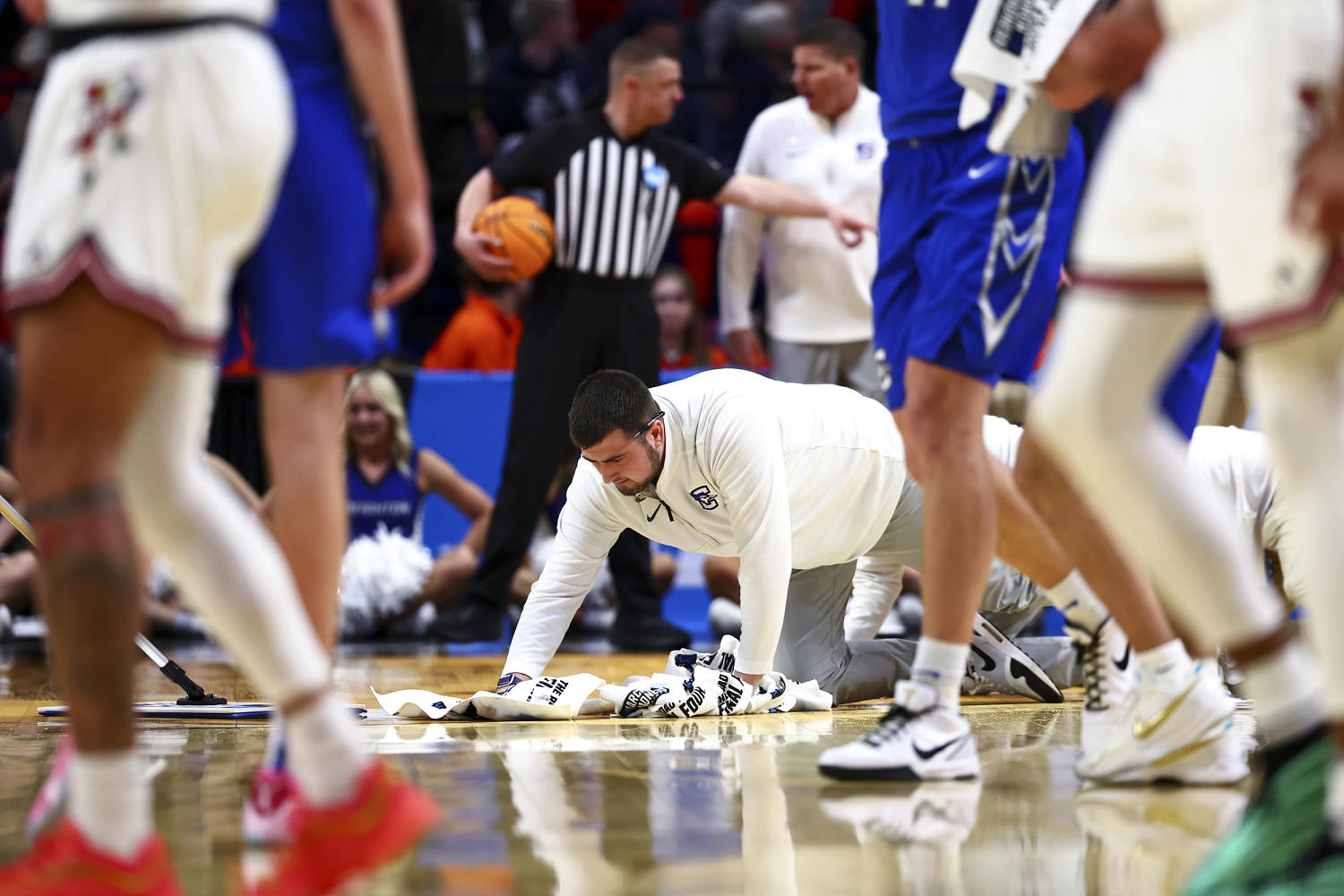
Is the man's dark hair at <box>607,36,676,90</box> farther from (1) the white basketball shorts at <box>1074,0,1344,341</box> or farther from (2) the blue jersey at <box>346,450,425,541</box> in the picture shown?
(1) the white basketball shorts at <box>1074,0,1344,341</box>

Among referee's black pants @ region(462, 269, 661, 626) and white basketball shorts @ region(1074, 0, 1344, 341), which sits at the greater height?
white basketball shorts @ region(1074, 0, 1344, 341)

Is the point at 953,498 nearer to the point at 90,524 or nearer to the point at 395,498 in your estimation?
the point at 90,524

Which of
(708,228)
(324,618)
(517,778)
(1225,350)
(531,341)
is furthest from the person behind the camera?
(708,228)

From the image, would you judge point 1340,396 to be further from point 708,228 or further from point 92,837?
point 708,228

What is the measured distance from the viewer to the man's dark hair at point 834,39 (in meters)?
6.09

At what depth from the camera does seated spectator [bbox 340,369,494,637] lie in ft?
21.4

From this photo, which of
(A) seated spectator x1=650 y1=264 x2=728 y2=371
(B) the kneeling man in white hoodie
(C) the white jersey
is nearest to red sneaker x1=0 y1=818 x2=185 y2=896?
(C) the white jersey

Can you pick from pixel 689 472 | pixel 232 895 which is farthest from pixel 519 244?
pixel 232 895

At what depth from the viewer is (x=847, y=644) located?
4430 millimetres

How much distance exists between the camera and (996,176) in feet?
8.98

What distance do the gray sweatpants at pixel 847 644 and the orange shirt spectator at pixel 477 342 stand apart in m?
3.26

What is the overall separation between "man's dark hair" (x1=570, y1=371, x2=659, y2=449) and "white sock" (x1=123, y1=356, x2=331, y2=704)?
204cm

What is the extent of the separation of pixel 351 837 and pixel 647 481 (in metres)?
2.30

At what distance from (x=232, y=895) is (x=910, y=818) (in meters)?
1.03
